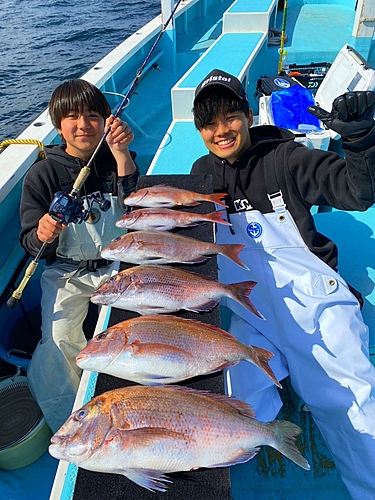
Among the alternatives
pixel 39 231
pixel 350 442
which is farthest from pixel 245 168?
pixel 350 442

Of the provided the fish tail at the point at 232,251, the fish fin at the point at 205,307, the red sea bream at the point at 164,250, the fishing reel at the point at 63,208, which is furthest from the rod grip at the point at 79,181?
the fish fin at the point at 205,307

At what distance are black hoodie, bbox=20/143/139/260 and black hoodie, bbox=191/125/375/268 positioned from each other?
0.59m

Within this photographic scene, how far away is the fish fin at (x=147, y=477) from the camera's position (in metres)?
1.14

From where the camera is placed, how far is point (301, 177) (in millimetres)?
2092

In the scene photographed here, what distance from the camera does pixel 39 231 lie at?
228 centimetres

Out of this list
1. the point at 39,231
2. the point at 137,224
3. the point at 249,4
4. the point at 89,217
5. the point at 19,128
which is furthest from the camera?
the point at 19,128

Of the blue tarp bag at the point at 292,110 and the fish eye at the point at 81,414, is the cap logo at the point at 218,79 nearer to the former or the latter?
the blue tarp bag at the point at 292,110

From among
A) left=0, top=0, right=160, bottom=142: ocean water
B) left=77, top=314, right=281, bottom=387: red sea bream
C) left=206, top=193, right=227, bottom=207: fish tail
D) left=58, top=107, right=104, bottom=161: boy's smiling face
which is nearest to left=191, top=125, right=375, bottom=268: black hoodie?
left=206, top=193, right=227, bottom=207: fish tail

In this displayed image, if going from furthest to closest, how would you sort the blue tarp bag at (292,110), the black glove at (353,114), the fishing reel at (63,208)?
the blue tarp bag at (292,110) → the fishing reel at (63,208) → the black glove at (353,114)

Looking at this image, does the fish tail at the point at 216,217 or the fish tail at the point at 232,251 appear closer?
the fish tail at the point at 232,251

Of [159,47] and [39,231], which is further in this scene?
[159,47]

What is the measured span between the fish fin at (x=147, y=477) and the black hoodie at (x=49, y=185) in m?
1.60

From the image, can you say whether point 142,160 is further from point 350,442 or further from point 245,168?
point 350,442

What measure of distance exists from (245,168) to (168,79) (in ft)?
17.0
